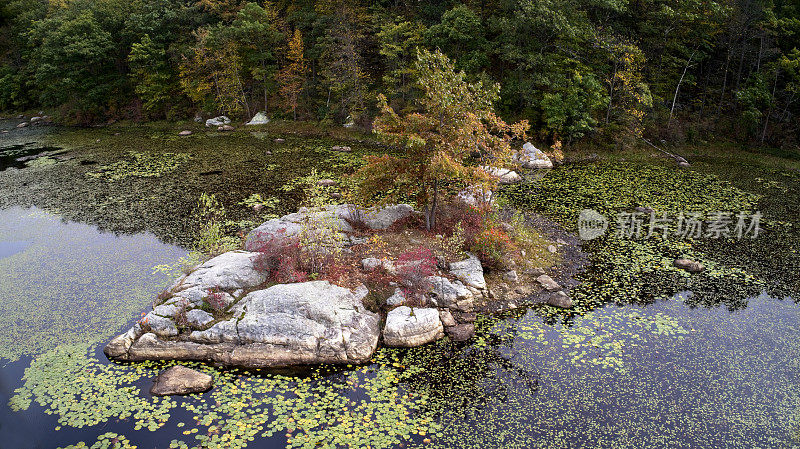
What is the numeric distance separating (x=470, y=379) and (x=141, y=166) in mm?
26567

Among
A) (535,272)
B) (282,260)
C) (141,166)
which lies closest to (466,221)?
(535,272)

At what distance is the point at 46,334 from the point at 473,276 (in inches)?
471

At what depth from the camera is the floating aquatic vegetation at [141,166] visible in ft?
88.1

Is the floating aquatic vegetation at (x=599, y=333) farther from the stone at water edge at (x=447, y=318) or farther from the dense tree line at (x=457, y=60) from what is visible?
the dense tree line at (x=457, y=60)

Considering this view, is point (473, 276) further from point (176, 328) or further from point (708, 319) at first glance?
point (176, 328)

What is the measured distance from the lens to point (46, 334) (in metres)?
12.3

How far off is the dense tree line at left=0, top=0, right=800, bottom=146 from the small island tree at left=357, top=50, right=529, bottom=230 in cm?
1430

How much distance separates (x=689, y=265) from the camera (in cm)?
1534

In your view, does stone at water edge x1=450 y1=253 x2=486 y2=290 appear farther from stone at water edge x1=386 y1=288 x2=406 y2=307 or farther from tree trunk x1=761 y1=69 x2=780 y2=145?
tree trunk x1=761 y1=69 x2=780 y2=145

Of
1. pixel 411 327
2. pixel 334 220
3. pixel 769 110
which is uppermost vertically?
pixel 769 110

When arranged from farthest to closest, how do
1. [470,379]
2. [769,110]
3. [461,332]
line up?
1. [769,110]
2. [461,332]
3. [470,379]

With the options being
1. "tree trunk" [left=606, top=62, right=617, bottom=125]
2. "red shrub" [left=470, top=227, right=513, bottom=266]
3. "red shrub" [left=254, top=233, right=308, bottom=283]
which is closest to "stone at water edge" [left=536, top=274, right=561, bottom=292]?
"red shrub" [left=470, top=227, right=513, bottom=266]

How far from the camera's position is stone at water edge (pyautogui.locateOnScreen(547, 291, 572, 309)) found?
13.4 metres

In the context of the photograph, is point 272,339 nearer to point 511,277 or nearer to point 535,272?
point 511,277
